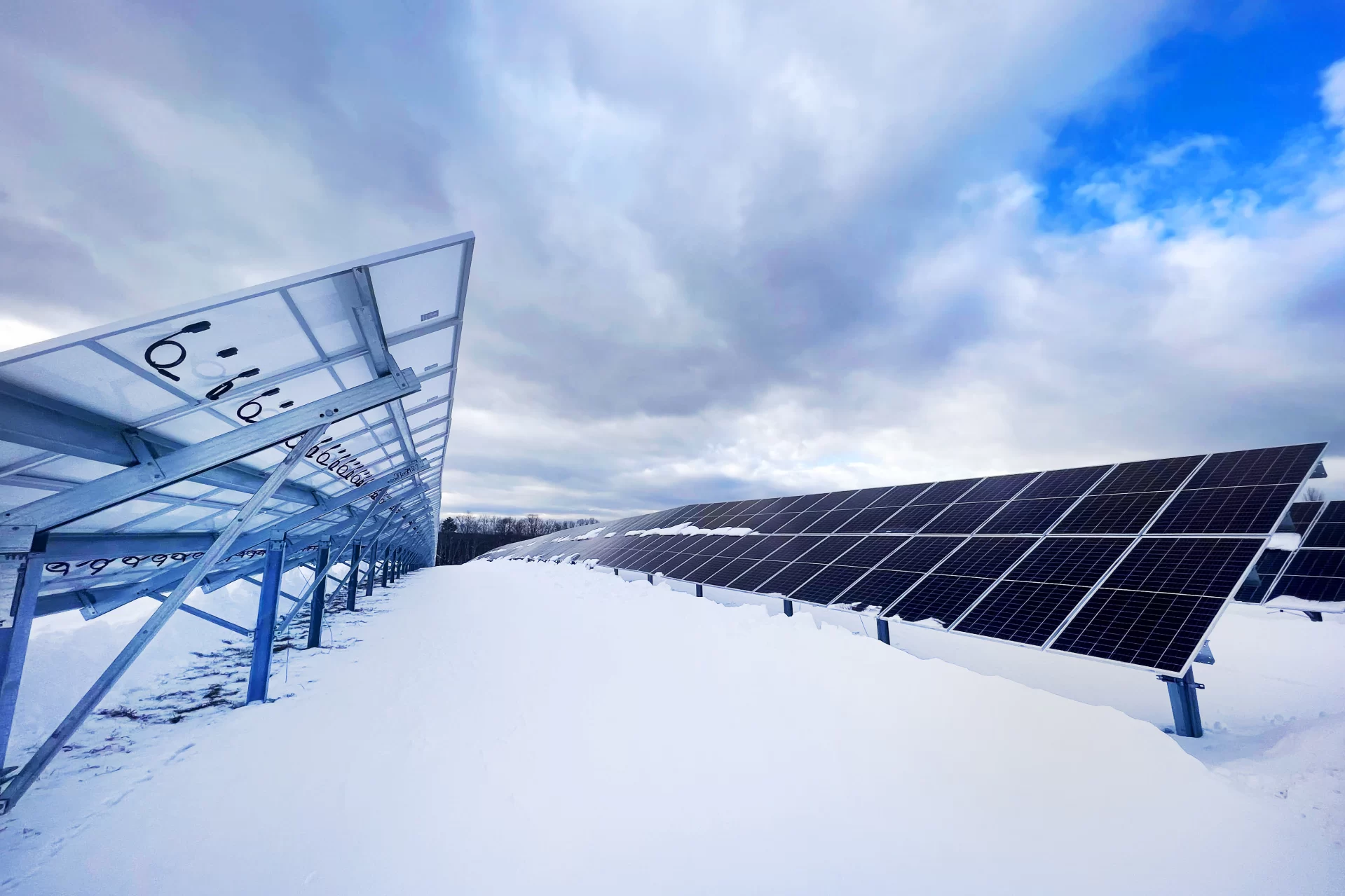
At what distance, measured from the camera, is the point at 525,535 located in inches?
5591

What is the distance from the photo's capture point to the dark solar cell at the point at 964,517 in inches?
532

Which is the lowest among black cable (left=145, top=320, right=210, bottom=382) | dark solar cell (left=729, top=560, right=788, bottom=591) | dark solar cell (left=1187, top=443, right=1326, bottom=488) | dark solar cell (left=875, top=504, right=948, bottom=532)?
dark solar cell (left=729, top=560, right=788, bottom=591)

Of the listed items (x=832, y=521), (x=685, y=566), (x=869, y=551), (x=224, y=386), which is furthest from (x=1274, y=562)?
(x=224, y=386)

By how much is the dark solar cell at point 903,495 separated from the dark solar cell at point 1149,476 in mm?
5333

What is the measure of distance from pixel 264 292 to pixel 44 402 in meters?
1.77

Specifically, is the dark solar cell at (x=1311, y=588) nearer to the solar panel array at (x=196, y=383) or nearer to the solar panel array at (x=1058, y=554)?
the solar panel array at (x=1058, y=554)

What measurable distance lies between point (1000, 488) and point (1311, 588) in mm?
12314

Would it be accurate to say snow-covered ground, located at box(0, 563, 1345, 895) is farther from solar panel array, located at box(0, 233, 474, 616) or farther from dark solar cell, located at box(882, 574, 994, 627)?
solar panel array, located at box(0, 233, 474, 616)

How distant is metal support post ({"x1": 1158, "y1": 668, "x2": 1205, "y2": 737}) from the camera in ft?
22.3

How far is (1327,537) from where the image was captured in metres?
20.1

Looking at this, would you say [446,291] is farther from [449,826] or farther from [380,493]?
[380,493]

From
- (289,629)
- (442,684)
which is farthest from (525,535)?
(442,684)

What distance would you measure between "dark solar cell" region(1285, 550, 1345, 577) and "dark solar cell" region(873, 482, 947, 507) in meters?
13.8

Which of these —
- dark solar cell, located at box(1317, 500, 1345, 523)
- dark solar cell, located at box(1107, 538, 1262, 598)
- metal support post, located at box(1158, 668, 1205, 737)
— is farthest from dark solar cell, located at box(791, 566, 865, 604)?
dark solar cell, located at box(1317, 500, 1345, 523)
